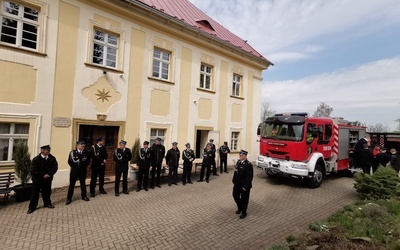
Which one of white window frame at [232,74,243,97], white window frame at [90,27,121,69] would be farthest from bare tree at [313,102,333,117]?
white window frame at [90,27,121,69]

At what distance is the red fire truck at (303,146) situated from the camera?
971 centimetres

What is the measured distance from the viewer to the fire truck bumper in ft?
31.2

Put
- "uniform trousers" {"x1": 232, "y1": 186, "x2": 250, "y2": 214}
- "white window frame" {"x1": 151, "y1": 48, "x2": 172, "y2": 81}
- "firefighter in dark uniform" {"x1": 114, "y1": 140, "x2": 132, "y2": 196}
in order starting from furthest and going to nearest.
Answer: "white window frame" {"x1": 151, "y1": 48, "x2": 172, "y2": 81} → "firefighter in dark uniform" {"x1": 114, "y1": 140, "x2": 132, "y2": 196} → "uniform trousers" {"x1": 232, "y1": 186, "x2": 250, "y2": 214}

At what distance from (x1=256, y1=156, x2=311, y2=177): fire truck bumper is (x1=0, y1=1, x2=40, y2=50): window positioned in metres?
10.0

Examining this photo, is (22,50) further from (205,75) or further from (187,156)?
(205,75)

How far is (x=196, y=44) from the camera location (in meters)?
13.1

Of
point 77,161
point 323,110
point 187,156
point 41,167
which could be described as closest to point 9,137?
point 41,167

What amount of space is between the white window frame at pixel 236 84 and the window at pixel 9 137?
1145 cm

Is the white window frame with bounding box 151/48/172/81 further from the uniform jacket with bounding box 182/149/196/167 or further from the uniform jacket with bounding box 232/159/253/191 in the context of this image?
the uniform jacket with bounding box 232/159/253/191

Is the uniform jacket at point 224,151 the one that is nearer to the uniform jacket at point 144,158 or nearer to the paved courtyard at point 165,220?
the paved courtyard at point 165,220

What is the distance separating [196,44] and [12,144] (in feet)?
31.2

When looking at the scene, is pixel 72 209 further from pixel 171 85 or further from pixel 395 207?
pixel 395 207

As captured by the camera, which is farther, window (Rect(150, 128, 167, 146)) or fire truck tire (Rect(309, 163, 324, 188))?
window (Rect(150, 128, 167, 146))

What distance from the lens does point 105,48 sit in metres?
9.90
